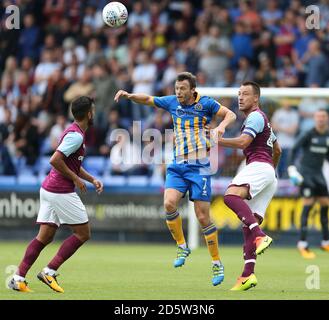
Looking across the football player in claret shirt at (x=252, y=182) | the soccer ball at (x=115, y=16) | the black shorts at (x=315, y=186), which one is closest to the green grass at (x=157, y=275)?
the football player in claret shirt at (x=252, y=182)

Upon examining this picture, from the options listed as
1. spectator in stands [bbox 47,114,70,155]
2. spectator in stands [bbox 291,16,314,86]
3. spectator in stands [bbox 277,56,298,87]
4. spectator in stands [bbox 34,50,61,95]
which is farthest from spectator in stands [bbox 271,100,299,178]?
spectator in stands [bbox 34,50,61,95]

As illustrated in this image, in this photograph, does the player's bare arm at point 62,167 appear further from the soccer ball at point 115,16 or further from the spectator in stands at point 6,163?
the spectator in stands at point 6,163

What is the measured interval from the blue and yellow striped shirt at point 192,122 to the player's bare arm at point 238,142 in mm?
948

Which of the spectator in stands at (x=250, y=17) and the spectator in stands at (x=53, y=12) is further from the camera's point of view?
the spectator in stands at (x=53, y=12)

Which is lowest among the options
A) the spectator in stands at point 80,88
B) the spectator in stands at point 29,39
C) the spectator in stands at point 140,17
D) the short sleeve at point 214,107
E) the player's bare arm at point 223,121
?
the player's bare arm at point 223,121

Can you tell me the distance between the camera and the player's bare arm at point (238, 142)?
10.6 meters

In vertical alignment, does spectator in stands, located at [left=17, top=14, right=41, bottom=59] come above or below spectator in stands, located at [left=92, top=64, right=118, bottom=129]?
above

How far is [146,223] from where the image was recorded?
20.0 metres

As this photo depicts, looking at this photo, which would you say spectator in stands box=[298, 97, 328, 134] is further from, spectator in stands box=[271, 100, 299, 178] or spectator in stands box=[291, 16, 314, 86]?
spectator in stands box=[291, 16, 314, 86]

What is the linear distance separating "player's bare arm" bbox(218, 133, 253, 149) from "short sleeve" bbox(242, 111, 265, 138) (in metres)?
0.08

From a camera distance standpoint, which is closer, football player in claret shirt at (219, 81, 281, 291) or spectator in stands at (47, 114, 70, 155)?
football player in claret shirt at (219, 81, 281, 291)

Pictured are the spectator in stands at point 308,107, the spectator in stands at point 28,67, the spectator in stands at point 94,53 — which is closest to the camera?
the spectator in stands at point 308,107

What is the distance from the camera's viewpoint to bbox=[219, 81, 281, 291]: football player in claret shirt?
1097 cm
